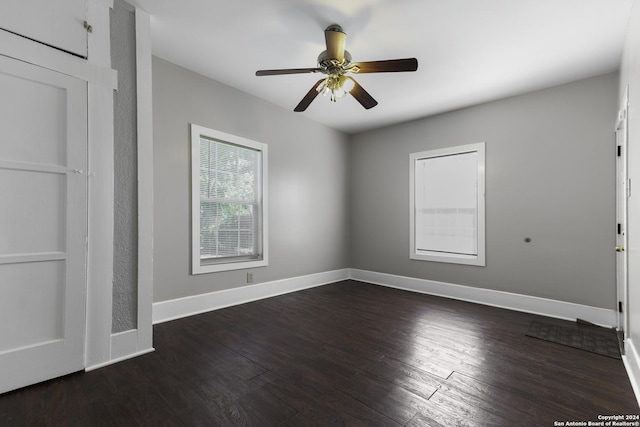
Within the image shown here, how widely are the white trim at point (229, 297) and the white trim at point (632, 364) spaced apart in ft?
11.3

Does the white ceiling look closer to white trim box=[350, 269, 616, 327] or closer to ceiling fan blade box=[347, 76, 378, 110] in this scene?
ceiling fan blade box=[347, 76, 378, 110]

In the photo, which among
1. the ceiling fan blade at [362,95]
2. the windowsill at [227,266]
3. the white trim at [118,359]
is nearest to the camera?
the white trim at [118,359]

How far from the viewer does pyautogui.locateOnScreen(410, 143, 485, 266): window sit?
400 cm

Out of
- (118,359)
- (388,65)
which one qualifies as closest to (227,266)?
(118,359)

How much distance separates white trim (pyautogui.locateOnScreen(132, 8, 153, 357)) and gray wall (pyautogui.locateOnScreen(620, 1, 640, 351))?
343cm

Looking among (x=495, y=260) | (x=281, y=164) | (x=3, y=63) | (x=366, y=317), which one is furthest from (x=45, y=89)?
(x=495, y=260)

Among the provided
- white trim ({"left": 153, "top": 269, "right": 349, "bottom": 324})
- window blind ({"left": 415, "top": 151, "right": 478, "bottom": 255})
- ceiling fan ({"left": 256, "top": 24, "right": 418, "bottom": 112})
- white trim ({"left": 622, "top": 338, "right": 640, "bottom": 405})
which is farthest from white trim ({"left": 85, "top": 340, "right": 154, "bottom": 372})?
window blind ({"left": 415, "top": 151, "right": 478, "bottom": 255})

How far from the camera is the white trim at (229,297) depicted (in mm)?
2992

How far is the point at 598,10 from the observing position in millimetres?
2184

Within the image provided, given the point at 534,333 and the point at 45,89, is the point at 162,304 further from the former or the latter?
the point at 534,333

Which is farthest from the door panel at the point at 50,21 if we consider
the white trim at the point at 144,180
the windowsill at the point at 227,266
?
the windowsill at the point at 227,266

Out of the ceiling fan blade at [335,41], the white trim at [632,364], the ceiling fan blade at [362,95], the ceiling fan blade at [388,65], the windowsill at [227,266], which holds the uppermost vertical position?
the ceiling fan blade at [335,41]

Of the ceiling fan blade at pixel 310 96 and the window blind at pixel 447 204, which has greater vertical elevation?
the ceiling fan blade at pixel 310 96

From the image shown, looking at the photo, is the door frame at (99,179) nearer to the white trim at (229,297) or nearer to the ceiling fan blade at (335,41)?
the white trim at (229,297)
